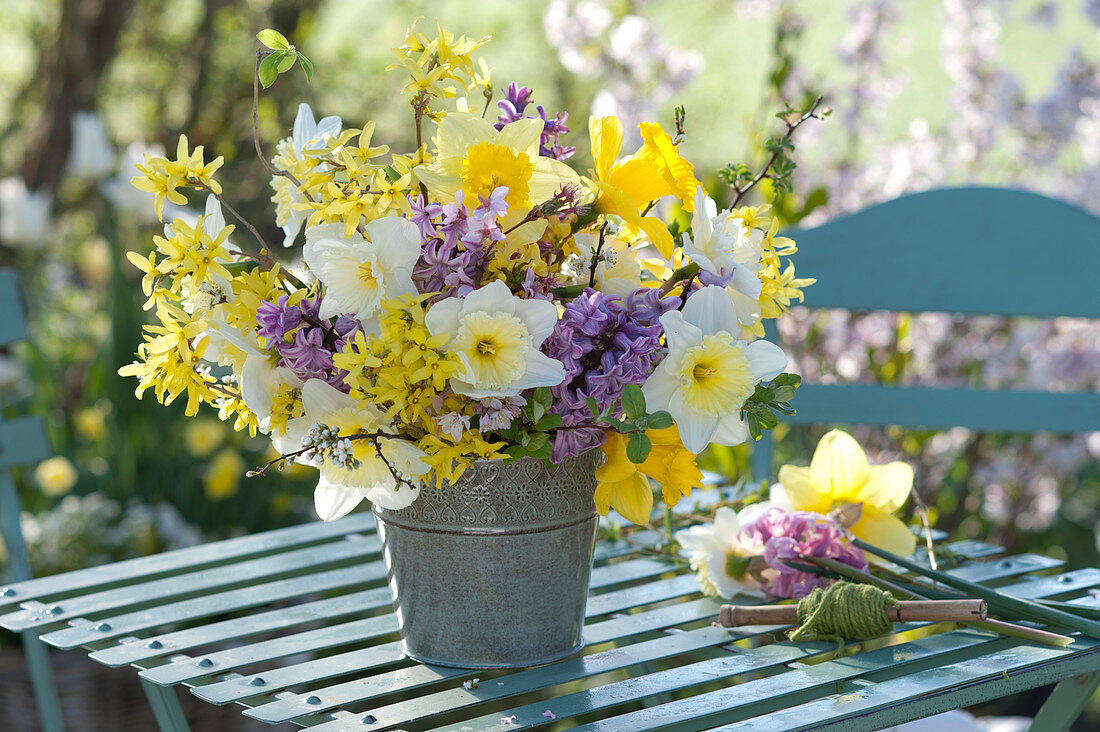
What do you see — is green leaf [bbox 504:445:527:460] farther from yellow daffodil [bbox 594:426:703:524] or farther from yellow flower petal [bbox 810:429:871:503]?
yellow flower petal [bbox 810:429:871:503]

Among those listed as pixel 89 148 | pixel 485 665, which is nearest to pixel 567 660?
pixel 485 665

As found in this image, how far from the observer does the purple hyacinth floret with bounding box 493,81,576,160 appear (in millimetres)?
879

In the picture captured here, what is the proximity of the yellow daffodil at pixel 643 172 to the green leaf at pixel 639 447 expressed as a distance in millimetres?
152

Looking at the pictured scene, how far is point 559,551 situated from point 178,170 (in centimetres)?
43

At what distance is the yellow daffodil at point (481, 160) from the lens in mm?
832

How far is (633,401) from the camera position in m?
0.80

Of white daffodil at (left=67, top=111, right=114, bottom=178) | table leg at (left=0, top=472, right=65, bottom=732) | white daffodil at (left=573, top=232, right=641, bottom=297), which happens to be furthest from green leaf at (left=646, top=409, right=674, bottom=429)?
white daffodil at (left=67, top=111, right=114, bottom=178)

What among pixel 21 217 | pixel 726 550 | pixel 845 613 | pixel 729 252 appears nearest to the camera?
pixel 729 252

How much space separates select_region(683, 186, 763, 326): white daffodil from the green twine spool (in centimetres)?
27

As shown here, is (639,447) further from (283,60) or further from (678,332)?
(283,60)

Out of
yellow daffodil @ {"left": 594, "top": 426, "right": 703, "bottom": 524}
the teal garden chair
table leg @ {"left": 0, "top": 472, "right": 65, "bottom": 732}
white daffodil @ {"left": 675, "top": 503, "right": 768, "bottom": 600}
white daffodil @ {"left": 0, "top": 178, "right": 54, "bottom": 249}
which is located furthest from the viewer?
white daffodil @ {"left": 0, "top": 178, "right": 54, "bottom": 249}

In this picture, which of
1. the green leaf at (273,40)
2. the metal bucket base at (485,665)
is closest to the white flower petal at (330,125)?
the green leaf at (273,40)

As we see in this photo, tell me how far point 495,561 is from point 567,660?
126 millimetres

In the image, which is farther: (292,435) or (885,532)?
(885,532)
